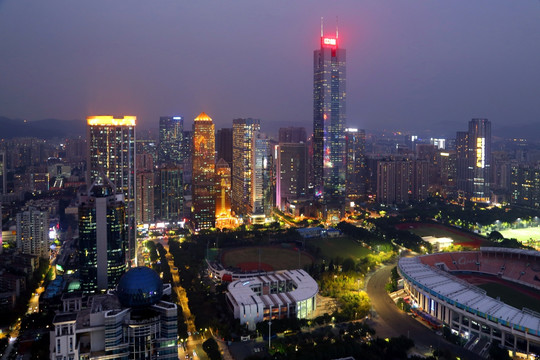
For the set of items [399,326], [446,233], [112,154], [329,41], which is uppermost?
[329,41]

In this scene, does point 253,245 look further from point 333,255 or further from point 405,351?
point 405,351

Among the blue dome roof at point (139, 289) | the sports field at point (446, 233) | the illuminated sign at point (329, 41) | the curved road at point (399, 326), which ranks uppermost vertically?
the illuminated sign at point (329, 41)

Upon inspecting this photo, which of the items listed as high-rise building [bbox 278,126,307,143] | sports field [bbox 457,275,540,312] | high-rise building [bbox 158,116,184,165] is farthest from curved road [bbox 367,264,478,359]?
high-rise building [bbox 158,116,184,165]

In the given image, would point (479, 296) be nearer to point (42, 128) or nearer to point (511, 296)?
point (511, 296)

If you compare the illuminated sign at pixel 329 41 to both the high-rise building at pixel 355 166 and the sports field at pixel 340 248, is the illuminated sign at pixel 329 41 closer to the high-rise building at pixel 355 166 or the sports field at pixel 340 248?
the high-rise building at pixel 355 166

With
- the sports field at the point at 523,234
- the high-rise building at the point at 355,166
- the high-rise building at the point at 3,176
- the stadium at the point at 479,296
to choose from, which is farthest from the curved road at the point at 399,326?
the high-rise building at the point at 3,176

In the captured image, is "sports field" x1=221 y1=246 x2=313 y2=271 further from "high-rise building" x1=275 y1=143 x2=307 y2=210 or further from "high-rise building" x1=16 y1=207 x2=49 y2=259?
"high-rise building" x1=275 y1=143 x2=307 y2=210

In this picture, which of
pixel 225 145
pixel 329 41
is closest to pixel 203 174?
pixel 225 145
